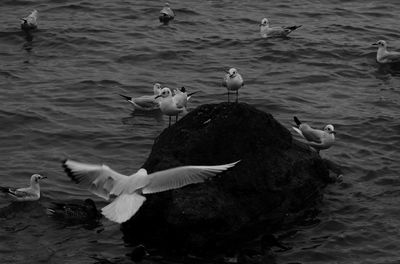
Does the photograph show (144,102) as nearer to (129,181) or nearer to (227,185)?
(227,185)

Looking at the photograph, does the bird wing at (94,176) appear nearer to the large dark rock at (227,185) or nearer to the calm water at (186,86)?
the large dark rock at (227,185)

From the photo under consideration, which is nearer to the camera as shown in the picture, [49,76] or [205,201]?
[205,201]

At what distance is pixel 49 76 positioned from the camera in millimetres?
21750

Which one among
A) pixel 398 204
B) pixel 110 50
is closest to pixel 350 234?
pixel 398 204

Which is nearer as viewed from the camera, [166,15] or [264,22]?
[264,22]

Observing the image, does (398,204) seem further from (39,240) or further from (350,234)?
(39,240)

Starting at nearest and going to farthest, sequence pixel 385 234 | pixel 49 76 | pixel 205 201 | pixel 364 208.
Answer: pixel 205 201 → pixel 385 234 → pixel 364 208 → pixel 49 76

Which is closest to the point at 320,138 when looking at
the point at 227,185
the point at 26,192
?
the point at 227,185

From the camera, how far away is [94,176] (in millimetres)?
12305

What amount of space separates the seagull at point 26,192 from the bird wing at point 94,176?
6.34 feet

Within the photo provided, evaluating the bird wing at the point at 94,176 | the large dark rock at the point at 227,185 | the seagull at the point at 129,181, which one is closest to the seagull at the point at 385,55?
the large dark rock at the point at 227,185

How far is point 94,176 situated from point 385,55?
13.5 metres

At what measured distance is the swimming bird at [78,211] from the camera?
1317 cm

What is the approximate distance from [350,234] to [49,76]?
11.2 meters
